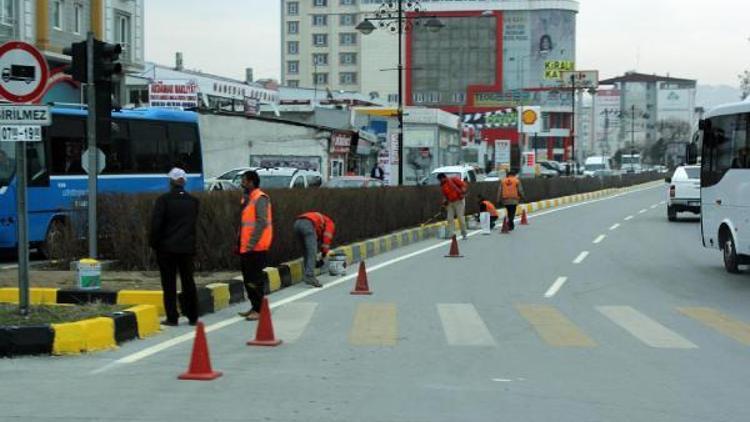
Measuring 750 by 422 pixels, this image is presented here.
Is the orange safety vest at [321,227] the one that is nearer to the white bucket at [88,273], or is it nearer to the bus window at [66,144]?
the white bucket at [88,273]

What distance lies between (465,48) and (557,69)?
1611 cm

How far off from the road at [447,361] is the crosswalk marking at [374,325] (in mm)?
26

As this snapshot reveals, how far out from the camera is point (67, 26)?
37.2m

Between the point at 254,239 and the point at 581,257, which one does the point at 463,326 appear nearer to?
the point at 254,239

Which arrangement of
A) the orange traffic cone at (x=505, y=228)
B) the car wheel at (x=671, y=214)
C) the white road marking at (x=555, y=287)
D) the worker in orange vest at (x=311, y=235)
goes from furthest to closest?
the car wheel at (x=671, y=214) → the orange traffic cone at (x=505, y=228) → the worker in orange vest at (x=311, y=235) → the white road marking at (x=555, y=287)

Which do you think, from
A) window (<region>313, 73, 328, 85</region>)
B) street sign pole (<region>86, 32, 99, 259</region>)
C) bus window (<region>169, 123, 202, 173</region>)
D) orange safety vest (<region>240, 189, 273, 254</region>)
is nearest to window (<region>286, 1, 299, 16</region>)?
window (<region>313, 73, 328, 85</region>)

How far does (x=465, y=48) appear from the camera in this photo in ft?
436

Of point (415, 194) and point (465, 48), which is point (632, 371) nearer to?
point (415, 194)

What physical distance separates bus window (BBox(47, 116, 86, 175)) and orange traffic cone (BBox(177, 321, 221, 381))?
1188 cm

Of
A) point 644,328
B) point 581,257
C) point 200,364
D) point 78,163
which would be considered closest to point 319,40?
point 78,163

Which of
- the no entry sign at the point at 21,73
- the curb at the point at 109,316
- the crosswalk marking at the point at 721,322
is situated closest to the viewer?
the curb at the point at 109,316

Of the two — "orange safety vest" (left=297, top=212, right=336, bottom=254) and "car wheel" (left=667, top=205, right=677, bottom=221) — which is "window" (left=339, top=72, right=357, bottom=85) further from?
"orange safety vest" (left=297, top=212, right=336, bottom=254)

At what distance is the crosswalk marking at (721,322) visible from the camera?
9945 mm

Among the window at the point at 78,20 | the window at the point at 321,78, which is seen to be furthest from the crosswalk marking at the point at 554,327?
the window at the point at 321,78
